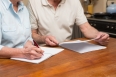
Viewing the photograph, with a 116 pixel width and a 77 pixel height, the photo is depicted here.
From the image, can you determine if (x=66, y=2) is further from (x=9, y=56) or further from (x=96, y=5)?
(x=96, y=5)

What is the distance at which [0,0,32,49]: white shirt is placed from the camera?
137 centimetres

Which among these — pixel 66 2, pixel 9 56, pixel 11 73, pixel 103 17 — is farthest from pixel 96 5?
pixel 11 73

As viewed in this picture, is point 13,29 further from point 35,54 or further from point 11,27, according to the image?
point 35,54

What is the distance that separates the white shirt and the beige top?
1.30ft

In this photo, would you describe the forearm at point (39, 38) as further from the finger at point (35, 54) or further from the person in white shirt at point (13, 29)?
the finger at point (35, 54)

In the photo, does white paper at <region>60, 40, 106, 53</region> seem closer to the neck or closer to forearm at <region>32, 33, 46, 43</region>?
forearm at <region>32, 33, 46, 43</region>

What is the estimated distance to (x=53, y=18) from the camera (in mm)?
1898

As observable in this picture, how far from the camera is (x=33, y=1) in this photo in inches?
76.6

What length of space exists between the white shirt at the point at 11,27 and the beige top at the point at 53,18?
0.40 metres

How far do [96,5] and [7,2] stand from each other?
2.01 meters

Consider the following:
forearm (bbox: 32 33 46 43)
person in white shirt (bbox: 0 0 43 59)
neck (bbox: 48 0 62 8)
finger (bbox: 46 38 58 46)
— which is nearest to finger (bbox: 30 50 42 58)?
person in white shirt (bbox: 0 0 43 59)

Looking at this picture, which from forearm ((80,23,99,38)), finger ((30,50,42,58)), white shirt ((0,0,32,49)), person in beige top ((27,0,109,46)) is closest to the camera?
finger ((30,50,42,58))

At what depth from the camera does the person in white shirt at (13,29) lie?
4.05 feet

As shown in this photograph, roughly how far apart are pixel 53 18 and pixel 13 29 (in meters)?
0.59
